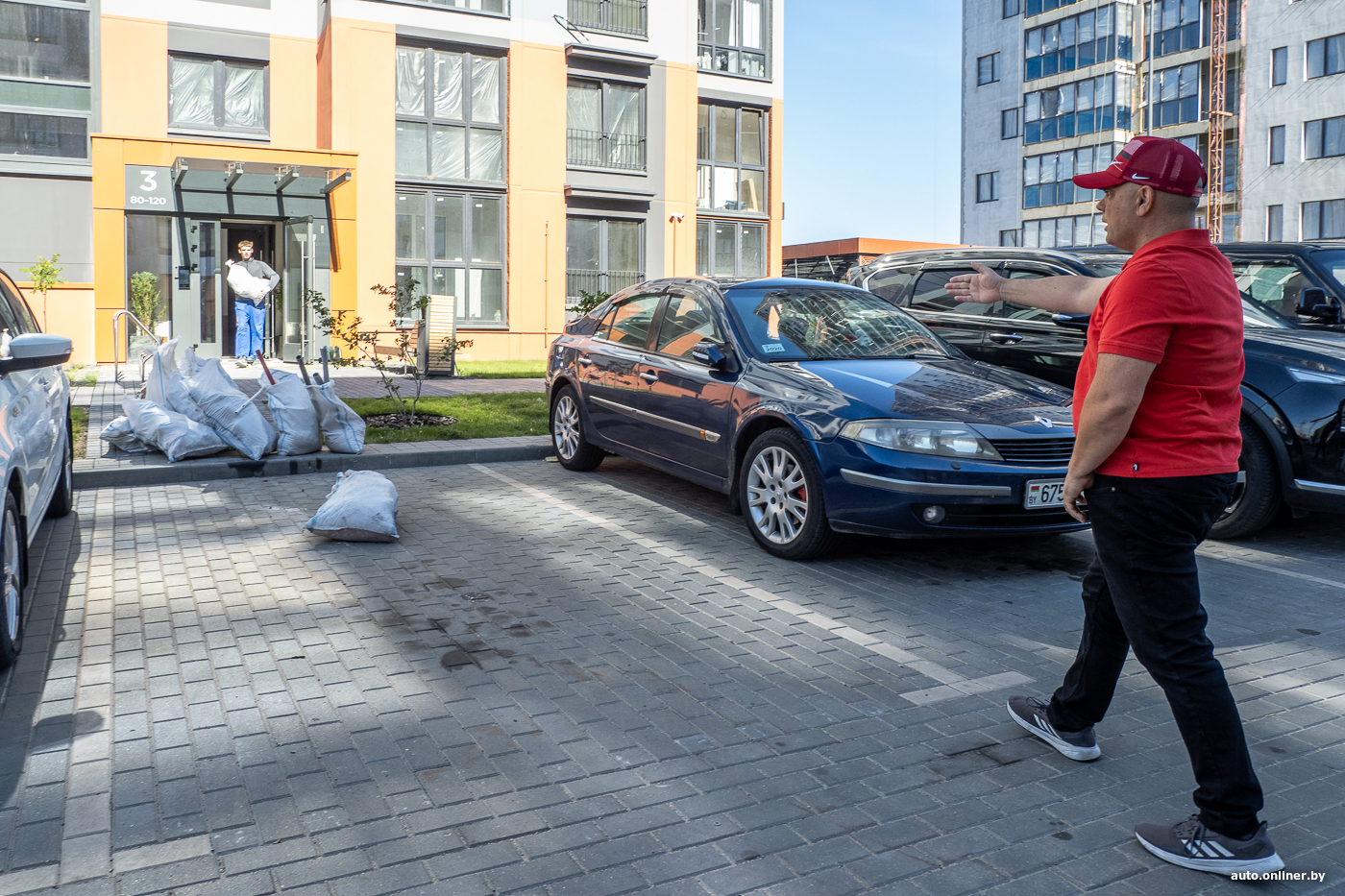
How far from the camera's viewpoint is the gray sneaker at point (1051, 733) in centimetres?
364

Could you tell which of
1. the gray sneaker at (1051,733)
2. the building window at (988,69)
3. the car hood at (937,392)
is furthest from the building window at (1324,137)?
the gray sneaker at (1051,733)

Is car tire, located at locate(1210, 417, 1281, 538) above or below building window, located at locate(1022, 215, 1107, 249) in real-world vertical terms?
below

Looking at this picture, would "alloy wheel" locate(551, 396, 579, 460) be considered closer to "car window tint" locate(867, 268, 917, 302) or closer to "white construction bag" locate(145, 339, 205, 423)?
"car window tint" locate(867, 268, 917, 302)

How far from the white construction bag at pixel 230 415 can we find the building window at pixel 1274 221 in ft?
134

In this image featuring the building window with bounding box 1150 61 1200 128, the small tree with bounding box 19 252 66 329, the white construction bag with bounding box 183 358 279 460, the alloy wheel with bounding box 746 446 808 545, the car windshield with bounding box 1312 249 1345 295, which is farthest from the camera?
the building window with bounding box 1150 61 1200 128

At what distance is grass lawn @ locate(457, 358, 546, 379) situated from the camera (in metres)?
18.6

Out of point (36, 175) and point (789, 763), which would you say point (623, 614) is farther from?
point (36, 175)

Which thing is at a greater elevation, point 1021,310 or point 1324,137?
point 1324,137

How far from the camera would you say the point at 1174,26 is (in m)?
45.1

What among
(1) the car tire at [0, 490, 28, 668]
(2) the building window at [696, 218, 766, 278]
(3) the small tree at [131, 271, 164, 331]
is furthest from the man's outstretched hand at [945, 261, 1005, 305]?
(2) the building window at [696, 218, 766, 278]

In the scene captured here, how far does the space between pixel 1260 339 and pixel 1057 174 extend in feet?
148

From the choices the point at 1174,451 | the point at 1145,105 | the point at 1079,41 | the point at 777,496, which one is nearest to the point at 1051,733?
the point at 1174,451

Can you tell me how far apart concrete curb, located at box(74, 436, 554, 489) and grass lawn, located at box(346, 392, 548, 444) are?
0.39 m

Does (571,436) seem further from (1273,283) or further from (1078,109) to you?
(1078,109)
